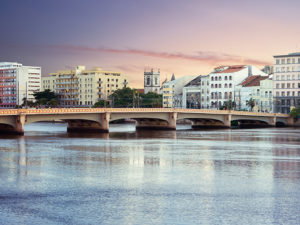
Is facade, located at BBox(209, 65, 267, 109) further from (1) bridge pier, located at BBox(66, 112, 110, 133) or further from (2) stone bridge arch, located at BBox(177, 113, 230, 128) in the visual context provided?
(1) bridge pier, located at BBox(66, 112, 110, 133)

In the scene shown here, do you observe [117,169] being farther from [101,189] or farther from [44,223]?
[44,223]

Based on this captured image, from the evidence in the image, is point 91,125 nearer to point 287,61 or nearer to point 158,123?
point 158,123

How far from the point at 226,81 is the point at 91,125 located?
76.6 metres

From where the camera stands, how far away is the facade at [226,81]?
16100 centimetres

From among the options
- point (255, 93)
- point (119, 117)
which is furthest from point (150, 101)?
point (119, 117)

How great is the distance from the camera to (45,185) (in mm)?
34312

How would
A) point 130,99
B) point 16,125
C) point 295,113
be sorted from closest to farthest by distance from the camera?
point 16,125 → point 295,113 → point 130,99

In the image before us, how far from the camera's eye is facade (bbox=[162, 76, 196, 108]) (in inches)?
7411

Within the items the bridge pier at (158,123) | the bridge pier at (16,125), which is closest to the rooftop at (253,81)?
the bridge pier at (158,123)

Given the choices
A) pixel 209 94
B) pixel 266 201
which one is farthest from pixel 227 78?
pixel 266 201

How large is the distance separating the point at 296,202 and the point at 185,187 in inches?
276

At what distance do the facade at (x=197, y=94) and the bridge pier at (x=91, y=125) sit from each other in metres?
78.2

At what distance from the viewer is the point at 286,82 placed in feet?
473

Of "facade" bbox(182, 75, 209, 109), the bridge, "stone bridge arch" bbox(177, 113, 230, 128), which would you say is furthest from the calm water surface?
"facade" bbox(182, 75, 209, 109)
